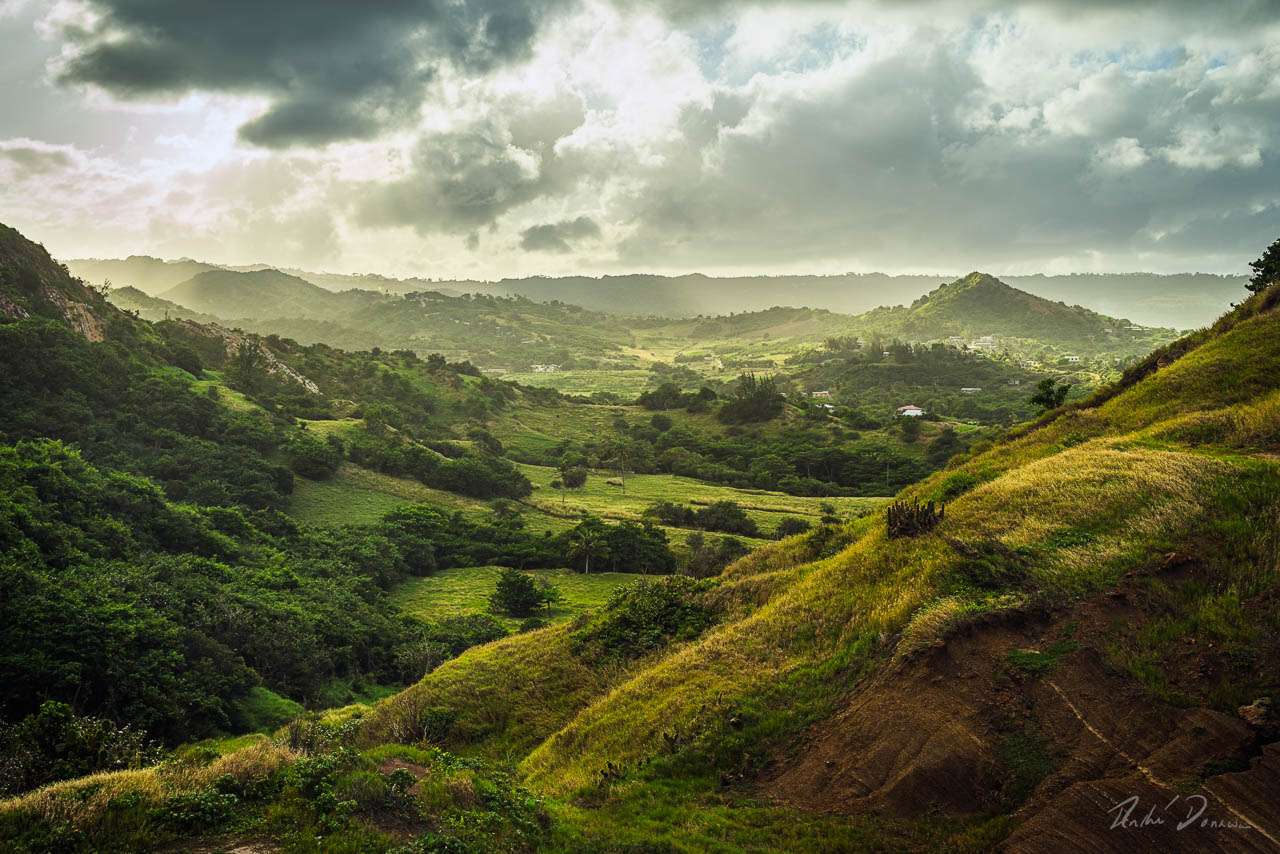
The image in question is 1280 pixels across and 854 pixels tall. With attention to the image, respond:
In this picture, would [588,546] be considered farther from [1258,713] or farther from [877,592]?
[1258,713]

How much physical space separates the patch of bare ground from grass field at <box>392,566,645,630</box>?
35533 millimetres

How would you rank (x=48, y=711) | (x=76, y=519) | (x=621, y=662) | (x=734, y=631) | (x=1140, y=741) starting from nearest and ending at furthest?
(x=1140, y=741) < (x=48, y=711) < (x=734, y=631) < (x=621, y=662) < (x=76, y=519)

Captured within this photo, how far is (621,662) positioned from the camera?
1828cm

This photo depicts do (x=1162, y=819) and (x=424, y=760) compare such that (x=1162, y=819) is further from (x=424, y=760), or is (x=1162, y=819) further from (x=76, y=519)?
(x=76, y=519)

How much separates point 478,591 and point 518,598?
7776mm

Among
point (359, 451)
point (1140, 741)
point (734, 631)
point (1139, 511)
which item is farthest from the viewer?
point (359, 451)

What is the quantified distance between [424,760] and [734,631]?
7.50 meters

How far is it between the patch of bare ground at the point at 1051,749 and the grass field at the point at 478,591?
35.5 meters

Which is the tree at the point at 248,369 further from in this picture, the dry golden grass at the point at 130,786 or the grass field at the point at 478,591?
the dry golden grass at the point at 130,786

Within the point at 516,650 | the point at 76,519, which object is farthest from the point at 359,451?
the point at 516,650

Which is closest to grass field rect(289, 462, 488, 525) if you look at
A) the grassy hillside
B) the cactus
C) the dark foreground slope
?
the grassy hillside

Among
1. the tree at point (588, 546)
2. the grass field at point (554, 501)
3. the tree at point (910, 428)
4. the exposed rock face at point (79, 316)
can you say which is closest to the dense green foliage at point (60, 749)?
the tree at point (588, 546)

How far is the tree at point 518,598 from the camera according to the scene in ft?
155

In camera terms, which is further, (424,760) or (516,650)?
(516,650)
